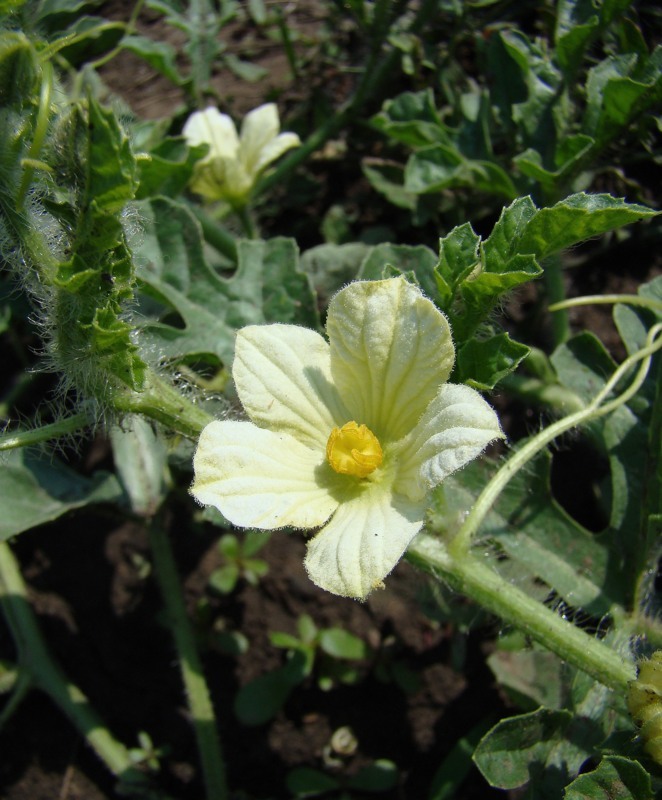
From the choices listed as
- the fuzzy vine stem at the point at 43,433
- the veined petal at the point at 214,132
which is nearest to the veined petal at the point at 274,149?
the veined petal at the point at 214,132

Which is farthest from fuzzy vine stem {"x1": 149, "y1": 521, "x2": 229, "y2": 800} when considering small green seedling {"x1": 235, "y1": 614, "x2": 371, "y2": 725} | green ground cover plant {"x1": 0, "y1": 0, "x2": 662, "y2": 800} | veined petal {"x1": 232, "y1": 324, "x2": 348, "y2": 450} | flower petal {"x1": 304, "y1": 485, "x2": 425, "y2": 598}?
flower petal {"x1": 304, "y1": 485, "x2": 425, "y2": 598}

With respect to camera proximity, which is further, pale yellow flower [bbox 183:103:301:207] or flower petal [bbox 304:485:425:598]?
pale yellow flower [bbox 183:103:301:207]

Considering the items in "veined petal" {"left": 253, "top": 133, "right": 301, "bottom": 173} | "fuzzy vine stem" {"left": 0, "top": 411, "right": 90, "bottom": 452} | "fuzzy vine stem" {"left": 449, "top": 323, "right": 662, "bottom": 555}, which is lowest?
"fuzzy vine stem" {"left": 449, "top": 323, "right": 662, "bottom": 555}

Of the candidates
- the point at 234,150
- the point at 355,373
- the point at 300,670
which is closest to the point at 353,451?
the point at 355,373

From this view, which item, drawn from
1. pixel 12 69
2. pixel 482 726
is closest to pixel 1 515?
pixel 12 69

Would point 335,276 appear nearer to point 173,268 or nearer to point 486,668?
point 173,268

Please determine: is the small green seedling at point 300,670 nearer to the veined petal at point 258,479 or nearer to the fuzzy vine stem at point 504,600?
the fuzzy vine stem at point 504,600

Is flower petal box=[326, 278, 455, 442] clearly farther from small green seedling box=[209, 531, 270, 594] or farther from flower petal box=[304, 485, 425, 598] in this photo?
small green seedling box=[209, 531, 270, 594]

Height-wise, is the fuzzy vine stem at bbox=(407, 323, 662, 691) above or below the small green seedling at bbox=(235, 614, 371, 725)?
above
